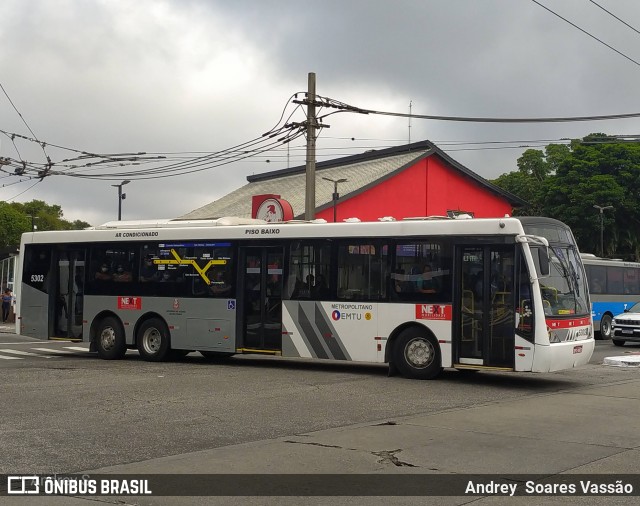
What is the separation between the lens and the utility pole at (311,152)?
23.7m

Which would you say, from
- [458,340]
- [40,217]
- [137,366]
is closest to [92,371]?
[137,366]

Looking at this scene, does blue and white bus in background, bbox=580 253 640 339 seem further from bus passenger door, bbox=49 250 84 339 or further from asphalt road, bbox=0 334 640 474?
bus passenger door, bbox=49 250 84 339

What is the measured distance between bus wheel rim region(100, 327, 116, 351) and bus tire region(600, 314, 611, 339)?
2108 centimetres

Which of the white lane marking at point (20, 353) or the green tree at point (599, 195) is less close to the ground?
the green tree at point (599, 195)

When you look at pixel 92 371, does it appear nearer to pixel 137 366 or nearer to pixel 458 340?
pixel 137 366

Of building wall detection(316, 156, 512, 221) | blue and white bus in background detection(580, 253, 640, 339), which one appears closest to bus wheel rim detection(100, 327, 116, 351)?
blue and white bus in background detection(580, 253, 640, 339)

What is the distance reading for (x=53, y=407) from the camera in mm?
11953

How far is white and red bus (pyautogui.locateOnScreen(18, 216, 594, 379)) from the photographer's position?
1537cm

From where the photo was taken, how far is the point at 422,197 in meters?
47.5

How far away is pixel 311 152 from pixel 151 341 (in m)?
7.39

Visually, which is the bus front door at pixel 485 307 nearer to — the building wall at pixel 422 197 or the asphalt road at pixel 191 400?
the asphalt road at pixel 191 400

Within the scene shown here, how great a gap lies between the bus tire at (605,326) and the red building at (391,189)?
1220 centimetres

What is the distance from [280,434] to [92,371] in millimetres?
8263

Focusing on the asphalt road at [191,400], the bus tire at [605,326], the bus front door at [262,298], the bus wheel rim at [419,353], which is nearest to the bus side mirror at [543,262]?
the asphalt road at [191,400]
